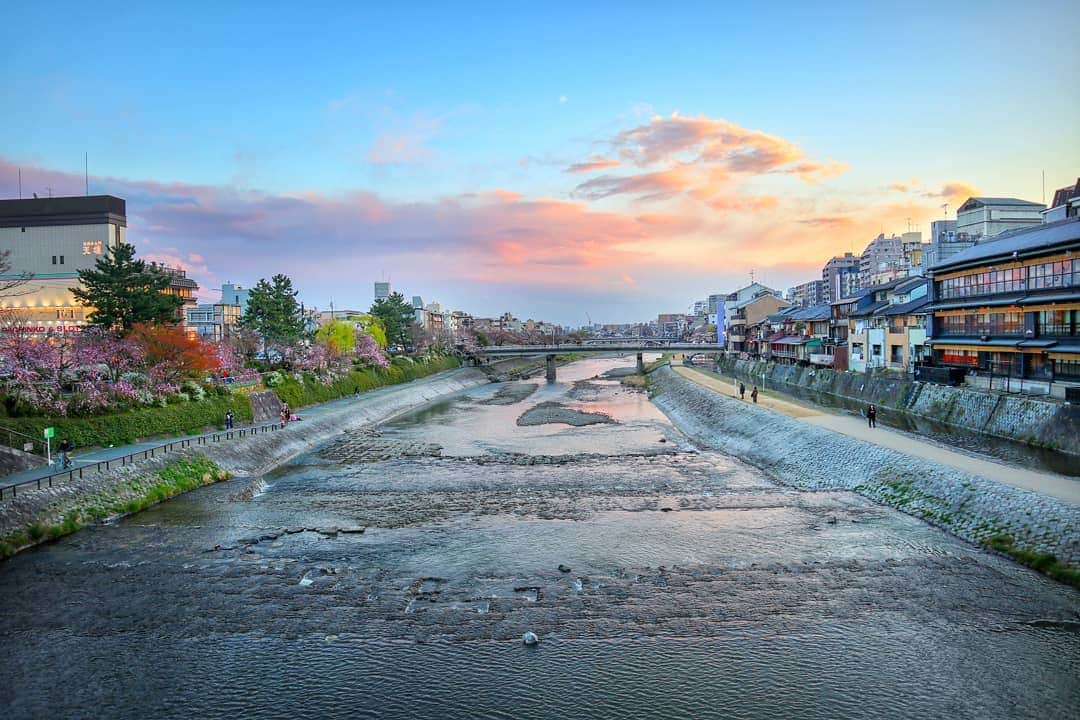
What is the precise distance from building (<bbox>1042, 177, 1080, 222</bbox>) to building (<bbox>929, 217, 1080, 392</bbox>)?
3166 mm

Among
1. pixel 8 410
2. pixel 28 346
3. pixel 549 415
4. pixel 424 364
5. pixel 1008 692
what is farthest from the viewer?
pixel 424 364

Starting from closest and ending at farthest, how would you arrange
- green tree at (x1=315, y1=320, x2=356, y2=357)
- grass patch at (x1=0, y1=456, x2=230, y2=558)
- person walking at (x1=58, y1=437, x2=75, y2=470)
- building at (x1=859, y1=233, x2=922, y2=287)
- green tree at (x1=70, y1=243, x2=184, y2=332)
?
grass patch at (x1=0, y1=456, x2=230, y2=558), person walking at (x1=58, y1=437, x2=75, y2=470), green tree at (x1=70, y1=243, x2=184, y2=332), green tree at (x1=315, y1=320, x2=356, y2=357), building at (x1=859, y1=233, x2=922, y2=287)

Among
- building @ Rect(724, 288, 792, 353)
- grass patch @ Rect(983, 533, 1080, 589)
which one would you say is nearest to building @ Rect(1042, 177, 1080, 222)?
grass patch @ Rect(983, 533, 1080, 589)

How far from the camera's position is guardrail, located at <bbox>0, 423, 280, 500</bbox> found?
19312 millimetres

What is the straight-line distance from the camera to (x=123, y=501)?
848 inches

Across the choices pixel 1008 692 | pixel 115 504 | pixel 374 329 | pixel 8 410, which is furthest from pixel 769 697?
pixel 374 329

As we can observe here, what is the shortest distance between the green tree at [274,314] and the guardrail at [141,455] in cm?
1647

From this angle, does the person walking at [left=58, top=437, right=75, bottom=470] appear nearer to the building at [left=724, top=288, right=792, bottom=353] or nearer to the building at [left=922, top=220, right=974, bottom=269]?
the building at [left=922, top=220, right=974, bottom=269]

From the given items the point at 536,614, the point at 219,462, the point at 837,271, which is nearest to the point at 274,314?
the point at 219,462

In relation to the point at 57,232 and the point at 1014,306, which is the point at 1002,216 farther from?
the point at 57,232

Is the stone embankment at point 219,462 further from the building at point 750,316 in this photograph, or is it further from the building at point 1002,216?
the building at point 1002,216

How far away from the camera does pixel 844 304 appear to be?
5491 cm

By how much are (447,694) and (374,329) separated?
200 feet

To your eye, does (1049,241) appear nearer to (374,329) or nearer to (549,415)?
(549,415)
